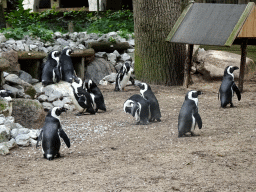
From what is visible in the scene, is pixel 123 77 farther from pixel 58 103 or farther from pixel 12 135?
pixel 12 135

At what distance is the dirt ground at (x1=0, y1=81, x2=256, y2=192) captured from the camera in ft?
11.2

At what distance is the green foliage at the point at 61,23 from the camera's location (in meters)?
9.43

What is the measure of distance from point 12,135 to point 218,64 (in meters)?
5.93

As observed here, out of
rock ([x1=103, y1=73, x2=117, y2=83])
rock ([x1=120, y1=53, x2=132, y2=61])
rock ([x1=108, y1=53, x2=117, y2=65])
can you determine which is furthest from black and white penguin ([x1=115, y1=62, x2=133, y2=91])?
rock ([x1=120, y1=53, x2=132, y2=61])

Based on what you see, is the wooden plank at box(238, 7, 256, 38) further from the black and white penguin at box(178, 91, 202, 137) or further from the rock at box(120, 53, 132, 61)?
the rock at box(120, 53, 132, 61)

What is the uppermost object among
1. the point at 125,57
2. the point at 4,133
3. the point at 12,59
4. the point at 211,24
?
the point at 211,24

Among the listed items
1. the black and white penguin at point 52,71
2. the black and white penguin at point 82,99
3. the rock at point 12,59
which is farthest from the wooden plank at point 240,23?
the rock at point 12,59

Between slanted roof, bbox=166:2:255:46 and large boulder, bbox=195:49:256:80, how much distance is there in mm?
1924

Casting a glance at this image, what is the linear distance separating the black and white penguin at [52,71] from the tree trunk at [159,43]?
2.18m

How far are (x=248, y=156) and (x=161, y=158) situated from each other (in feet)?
2.95

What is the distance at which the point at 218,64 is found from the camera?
9391mm

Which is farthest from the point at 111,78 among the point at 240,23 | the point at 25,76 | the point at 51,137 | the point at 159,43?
the point at 51,137

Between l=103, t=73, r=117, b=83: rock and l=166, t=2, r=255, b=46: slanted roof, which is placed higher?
l=166, t=2, r=255, b=46: slanted roof

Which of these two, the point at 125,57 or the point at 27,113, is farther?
the point at 125,57
